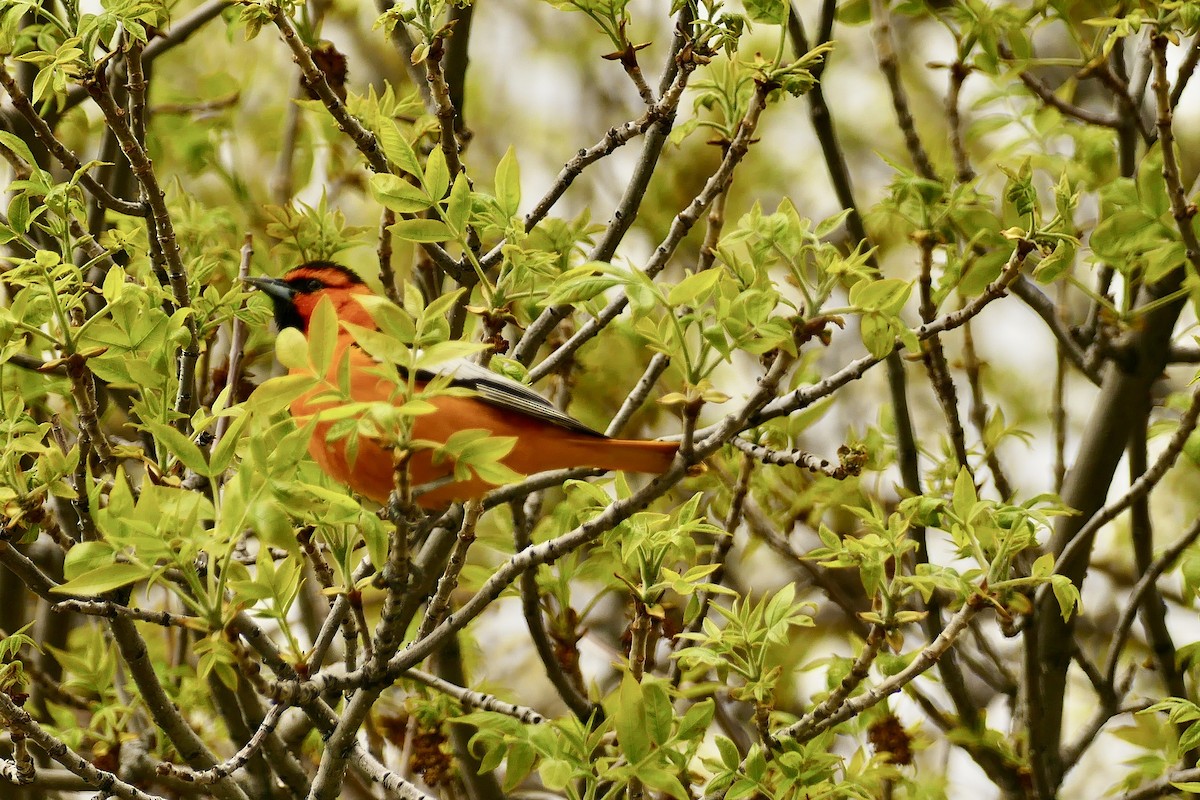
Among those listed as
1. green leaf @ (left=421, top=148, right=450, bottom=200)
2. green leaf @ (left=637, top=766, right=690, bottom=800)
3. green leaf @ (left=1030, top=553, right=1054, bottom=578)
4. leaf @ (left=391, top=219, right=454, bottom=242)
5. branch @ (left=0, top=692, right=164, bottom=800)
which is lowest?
branch @ (left=0, top=692, right=164, bottom=800)

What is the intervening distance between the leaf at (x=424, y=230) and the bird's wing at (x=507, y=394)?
0.45 metres

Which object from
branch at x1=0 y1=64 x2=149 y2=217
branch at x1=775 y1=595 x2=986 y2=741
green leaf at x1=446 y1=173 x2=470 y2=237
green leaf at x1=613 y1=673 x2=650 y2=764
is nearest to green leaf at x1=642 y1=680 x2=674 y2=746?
green leaf at x1=613 y1=673 x2=650 y2=764

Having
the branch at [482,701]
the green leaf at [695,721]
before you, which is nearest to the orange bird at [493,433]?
the branch at [482,701]

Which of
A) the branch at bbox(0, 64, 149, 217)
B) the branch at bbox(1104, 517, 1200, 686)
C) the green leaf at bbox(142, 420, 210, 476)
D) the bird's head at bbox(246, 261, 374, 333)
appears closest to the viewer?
the green leaf at bbox(142, 420, 210, 476)

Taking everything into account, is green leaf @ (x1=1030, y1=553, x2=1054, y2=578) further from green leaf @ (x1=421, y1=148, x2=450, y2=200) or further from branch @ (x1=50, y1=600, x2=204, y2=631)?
branch @ (x1=50, y1=600, x2=204, y2=631)

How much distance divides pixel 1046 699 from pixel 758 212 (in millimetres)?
2088

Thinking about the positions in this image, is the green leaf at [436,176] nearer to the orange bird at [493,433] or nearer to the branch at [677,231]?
the branch at [677,231]

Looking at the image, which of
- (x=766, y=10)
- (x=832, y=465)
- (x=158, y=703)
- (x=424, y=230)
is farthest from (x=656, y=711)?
(x=766, y=10)

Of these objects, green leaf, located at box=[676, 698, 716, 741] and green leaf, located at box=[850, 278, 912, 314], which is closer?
green leaf, located at box=[850, 278, 912, 314]

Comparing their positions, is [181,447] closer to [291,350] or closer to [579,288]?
[291,350]

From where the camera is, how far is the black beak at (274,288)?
135 inches

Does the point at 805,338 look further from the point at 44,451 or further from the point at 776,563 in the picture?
the point at 776,563

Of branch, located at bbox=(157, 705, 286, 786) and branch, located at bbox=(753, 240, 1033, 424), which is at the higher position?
branch, located at bbox=(753, 240, 1033, 424)

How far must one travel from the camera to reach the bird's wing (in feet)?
8.43
